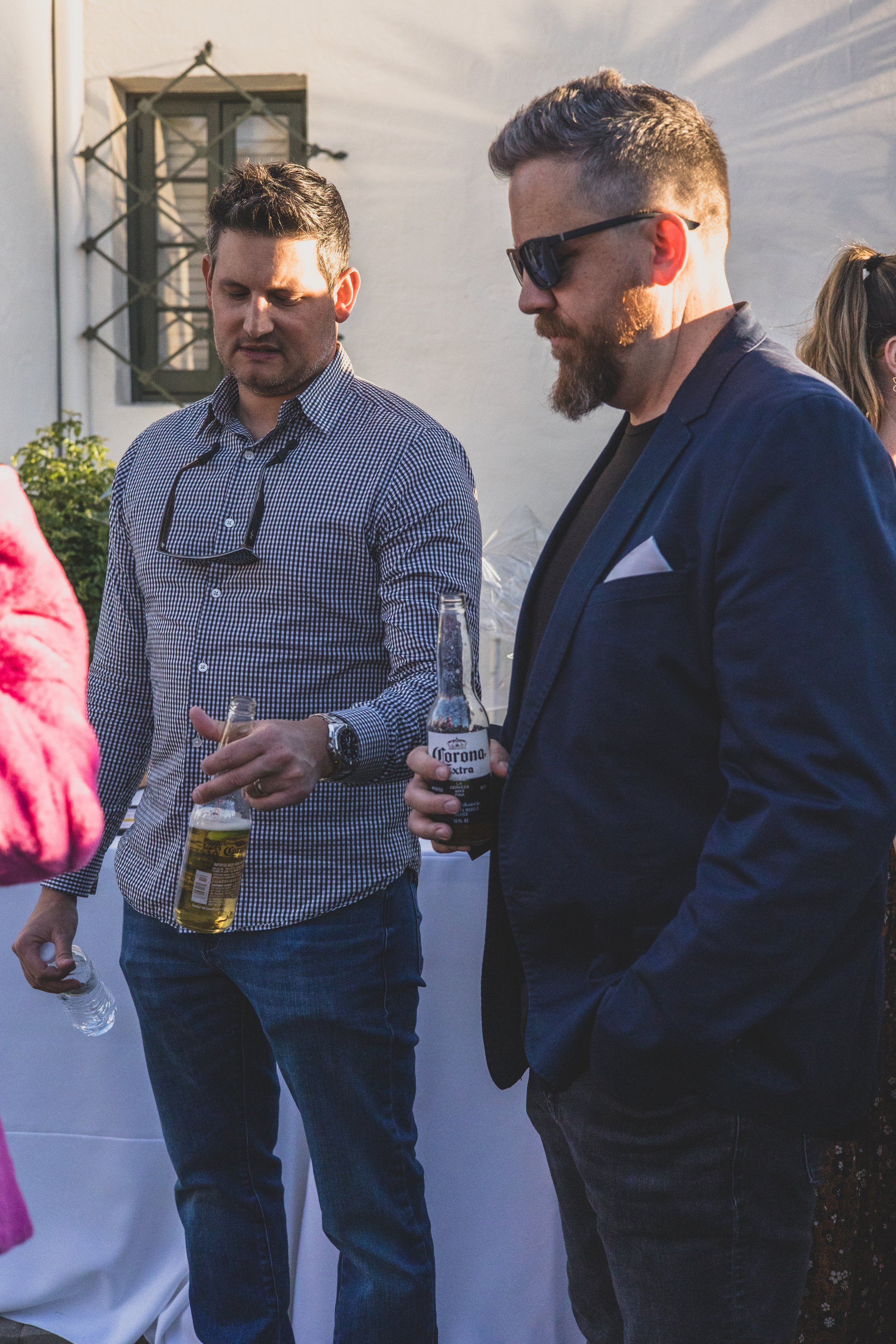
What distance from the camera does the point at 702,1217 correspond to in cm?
110

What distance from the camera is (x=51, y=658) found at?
85cm

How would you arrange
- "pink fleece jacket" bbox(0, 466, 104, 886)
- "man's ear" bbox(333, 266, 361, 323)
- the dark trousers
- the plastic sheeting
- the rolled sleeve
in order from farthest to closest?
the plastic sheeting → "man's ear" bbox(333, 266, 361, 323) → the rolled sleeve → the dark trousers → "pink fleece jacket" bbox(0, 466, 104, 886)

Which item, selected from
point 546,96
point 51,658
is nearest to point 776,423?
point 546,96

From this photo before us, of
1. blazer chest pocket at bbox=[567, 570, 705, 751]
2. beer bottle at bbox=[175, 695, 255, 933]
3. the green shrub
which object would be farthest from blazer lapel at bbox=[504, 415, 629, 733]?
the green shrub

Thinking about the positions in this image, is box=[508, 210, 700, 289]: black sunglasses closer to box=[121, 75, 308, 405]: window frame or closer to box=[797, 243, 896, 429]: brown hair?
box=[797, 243, 896, 429]: brown hair

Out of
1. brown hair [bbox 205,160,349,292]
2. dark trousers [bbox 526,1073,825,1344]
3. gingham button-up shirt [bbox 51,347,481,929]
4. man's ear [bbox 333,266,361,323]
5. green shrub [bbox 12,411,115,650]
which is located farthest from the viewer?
green shrub [bbox 12,411,115,650]

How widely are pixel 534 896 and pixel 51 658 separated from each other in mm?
584

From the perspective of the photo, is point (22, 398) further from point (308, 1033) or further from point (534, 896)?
point (534, 896)

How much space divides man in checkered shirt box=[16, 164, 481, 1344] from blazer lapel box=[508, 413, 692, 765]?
347 millimetres

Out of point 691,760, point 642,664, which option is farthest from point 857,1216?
point 642,664

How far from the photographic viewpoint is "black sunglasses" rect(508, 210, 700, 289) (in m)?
1.17

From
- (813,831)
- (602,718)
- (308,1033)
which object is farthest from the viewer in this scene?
(308,1033)

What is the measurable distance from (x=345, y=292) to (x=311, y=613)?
58cm

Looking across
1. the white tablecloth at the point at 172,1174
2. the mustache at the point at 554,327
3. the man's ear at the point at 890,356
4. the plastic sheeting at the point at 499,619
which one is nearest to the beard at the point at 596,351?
the mustache at the point at 554,327
